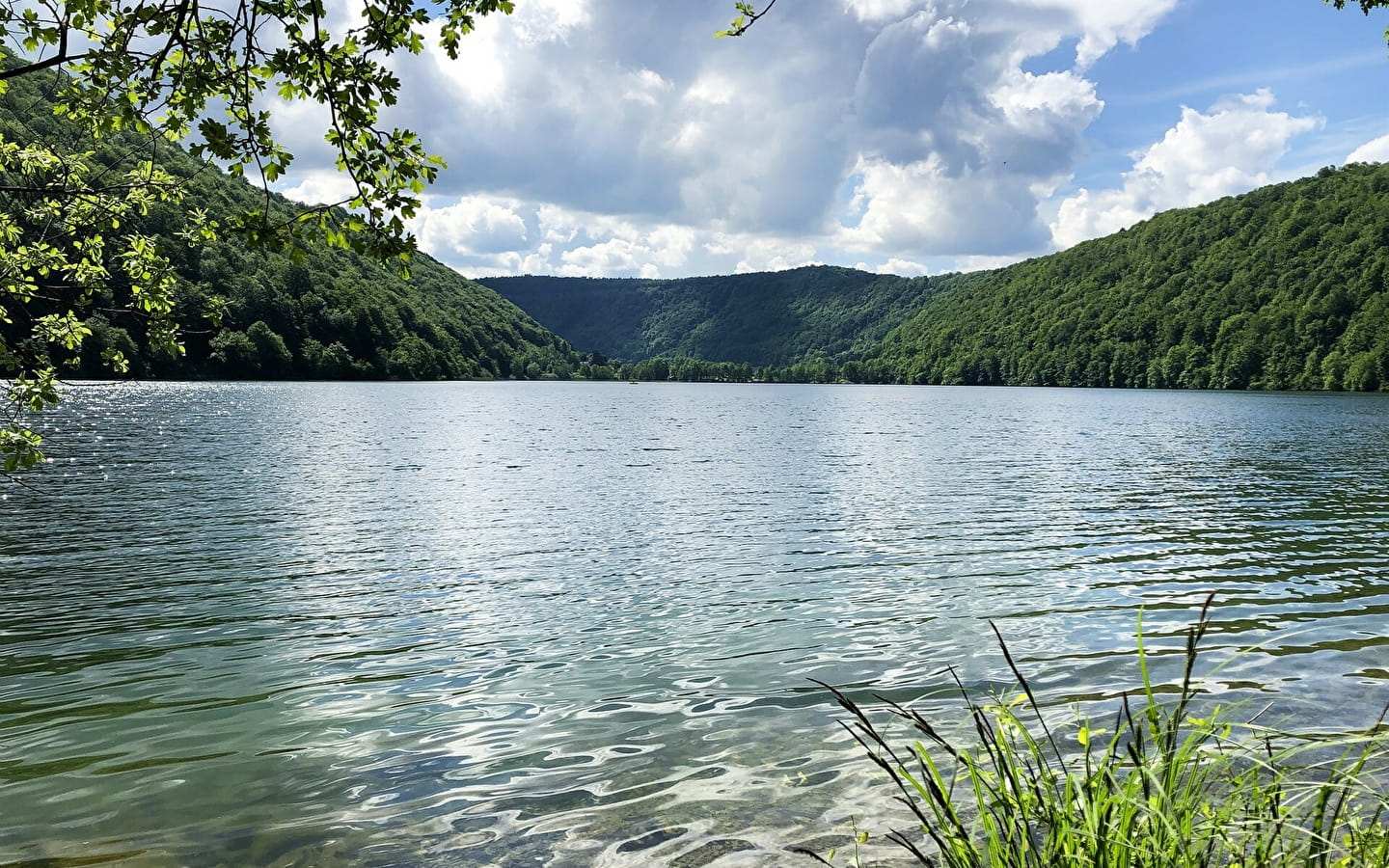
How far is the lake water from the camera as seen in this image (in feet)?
25.5

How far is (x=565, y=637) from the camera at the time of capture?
44.1ft

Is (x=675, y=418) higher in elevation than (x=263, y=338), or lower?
lower

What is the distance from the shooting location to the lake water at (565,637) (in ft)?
25.5

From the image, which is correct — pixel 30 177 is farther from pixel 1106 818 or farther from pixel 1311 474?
pixel 1311 474

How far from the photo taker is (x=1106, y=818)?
370cm

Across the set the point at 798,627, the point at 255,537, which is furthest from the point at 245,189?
the point at 798,627

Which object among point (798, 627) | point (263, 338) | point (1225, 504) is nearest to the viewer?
point (798, 627)

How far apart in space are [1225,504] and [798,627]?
2058 centimetres

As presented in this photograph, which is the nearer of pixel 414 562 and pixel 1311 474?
pixel 414 562

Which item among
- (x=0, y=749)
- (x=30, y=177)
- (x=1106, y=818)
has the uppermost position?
(x=30, y=177)

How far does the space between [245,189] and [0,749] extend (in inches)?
8379

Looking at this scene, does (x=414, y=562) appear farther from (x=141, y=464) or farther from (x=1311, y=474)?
(x=1311, y=474)

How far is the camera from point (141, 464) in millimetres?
35719

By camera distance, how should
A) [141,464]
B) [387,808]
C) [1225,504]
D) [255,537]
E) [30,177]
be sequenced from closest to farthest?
[387,808]
[30,177]
[255,537]
[1225,504]
[141,464]
